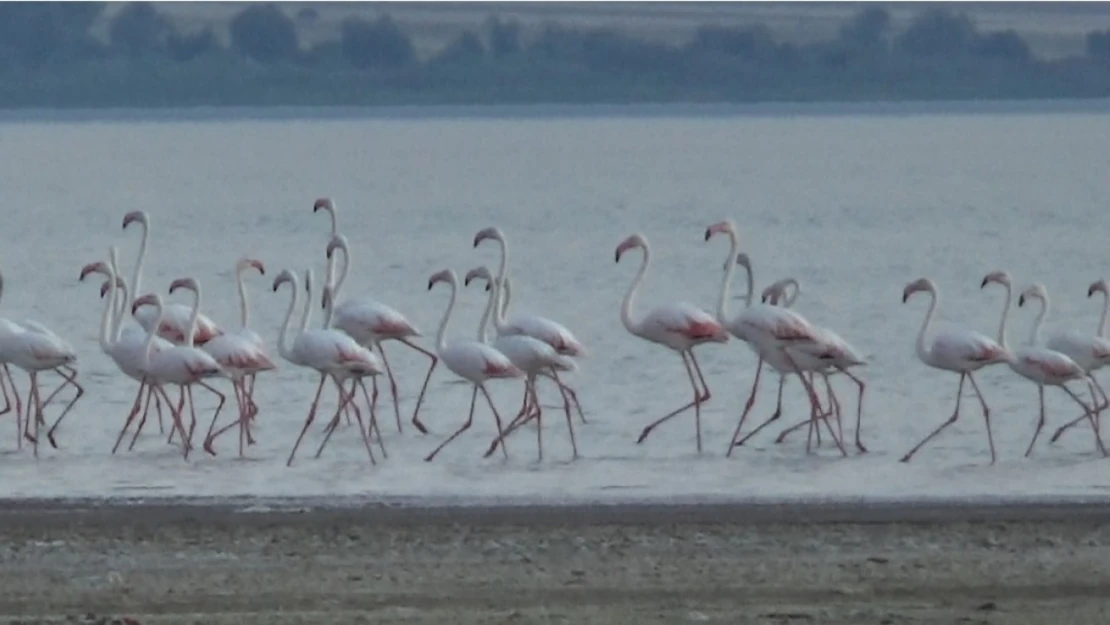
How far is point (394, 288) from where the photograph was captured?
77.2ft

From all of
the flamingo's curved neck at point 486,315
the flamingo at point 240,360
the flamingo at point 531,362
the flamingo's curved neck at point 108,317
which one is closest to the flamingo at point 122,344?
the flamingo's curved neck at point 108,317

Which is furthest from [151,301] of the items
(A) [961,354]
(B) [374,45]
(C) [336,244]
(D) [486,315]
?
(B) [374,45]

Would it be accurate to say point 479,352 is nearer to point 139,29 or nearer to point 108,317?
point 108,317

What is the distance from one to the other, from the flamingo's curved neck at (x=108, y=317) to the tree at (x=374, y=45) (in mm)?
93397

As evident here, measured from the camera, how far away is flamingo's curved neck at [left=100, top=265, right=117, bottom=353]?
12055 millimetres

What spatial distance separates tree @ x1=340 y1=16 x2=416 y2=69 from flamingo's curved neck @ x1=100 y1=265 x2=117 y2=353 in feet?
306

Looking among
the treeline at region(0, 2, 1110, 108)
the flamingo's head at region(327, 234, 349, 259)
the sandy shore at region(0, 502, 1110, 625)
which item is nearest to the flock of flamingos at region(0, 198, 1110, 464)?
the flamingo's head at region(327, 234, 349, 259)

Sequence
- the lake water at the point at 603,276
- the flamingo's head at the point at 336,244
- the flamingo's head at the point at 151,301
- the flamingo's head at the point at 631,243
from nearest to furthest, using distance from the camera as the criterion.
→ 1. the lake water at the point at 603,276
2. the flamingo's head at the point at 151,301
3. the flamingo's head at the point at 631,243
4. the flamingo's head at the point at 336,244

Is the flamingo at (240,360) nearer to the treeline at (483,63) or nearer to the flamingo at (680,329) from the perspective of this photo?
the flamingo at (680,329)

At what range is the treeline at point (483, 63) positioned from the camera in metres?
105

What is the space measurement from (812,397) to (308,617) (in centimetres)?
514

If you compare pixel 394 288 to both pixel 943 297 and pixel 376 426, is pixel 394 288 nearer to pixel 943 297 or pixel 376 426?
pixel 943 297

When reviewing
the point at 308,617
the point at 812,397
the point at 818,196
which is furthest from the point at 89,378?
the point at 818,196

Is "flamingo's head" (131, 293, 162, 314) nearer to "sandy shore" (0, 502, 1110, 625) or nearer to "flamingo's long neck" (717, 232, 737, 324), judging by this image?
"sandy shore" (0, 502, 1110, 625)
